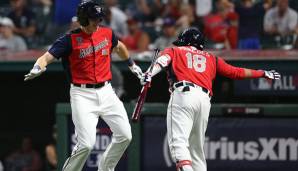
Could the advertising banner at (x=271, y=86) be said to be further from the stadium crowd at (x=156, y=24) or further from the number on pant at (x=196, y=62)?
the number on pant at (x=196, y=62)

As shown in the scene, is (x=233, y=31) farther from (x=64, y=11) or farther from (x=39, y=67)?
(x=39, y=67)

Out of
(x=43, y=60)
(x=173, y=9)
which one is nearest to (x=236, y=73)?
(x=43, y=60)

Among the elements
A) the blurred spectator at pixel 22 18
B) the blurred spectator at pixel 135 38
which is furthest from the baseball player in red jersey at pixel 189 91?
the blurred spectator at pixel 22 18

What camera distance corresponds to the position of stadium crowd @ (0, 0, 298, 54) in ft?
41.9

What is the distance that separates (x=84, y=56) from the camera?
921cm

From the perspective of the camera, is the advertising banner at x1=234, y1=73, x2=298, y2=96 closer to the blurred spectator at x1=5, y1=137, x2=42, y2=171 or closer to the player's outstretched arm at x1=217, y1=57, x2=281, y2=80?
the player's outstretched arm at x1=217, y1=57, x2=281, y2=80

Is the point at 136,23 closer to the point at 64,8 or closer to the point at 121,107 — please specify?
the point at 64,8

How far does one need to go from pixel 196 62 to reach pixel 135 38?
460 centimetres

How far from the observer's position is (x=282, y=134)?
10484 millimetres

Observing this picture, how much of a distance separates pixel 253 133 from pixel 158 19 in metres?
4.38

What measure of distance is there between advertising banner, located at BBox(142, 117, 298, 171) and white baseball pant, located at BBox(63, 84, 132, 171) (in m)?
1.45

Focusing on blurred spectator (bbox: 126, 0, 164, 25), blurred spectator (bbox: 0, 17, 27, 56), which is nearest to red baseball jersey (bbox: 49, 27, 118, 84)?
blurred spectator (bbox: 0, 17, 27, 56)

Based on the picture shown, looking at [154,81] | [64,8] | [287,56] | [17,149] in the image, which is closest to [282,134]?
[287,56]

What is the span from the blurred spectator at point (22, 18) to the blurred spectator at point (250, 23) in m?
3.46
